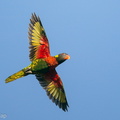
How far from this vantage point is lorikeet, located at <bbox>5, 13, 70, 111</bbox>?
6285 mm

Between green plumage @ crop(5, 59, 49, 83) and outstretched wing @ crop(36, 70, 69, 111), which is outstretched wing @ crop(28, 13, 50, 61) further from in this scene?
outstretched wing @ crop(36, 70, 69, 111)

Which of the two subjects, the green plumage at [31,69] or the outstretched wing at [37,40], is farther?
the outstretched wing at [37,40]

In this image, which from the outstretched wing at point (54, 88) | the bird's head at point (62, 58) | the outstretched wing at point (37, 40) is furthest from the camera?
the outstretched wing at point (54, 88)

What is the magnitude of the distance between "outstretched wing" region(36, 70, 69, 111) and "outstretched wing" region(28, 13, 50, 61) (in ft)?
1.70

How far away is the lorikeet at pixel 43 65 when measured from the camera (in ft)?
20.6

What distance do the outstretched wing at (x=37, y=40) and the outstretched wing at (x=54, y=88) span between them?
519 millimetres

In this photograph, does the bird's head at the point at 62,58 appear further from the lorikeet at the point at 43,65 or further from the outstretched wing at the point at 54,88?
the outstretched wing at the point at 54,88

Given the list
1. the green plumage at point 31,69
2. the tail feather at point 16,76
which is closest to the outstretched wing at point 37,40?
the green plumage at point 31,69

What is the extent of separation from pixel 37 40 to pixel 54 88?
4.13ft

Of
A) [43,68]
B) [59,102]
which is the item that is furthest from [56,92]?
[43,68]

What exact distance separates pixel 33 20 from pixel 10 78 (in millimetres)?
1707

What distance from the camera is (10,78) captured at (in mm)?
6254

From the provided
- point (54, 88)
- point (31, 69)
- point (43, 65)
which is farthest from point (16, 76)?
point (54, 88)

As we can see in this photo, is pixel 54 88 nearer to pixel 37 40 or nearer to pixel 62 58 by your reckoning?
pixel 62 58
